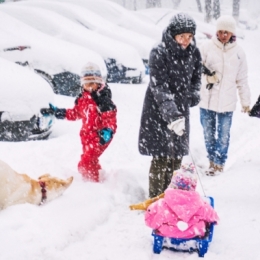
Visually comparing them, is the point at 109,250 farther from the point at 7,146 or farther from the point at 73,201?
the point at 7,146

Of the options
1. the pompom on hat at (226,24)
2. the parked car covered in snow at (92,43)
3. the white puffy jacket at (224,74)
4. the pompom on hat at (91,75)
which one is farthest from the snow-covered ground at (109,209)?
the parked car covered in snow at (92,43)

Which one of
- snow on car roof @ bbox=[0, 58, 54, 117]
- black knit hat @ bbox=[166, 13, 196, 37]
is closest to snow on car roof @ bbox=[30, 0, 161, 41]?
snow on car roof @ bbox=[0, 58, 54, 117]

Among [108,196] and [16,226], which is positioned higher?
[16,226]

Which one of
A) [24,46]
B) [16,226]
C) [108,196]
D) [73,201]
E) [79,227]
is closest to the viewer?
[16,226]

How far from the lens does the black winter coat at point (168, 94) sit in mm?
3537

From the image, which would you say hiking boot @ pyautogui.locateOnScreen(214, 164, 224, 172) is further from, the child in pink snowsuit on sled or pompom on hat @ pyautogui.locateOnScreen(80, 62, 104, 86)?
the child in pink snowsuit on sled

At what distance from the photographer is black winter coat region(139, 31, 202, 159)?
3537mm

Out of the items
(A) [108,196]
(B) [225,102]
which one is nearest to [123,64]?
(B) [225,102]

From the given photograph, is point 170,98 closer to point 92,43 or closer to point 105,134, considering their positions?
point 105,134

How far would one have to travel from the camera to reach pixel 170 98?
349 centimetres

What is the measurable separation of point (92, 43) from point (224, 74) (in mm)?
5531

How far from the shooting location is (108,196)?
4031 mm

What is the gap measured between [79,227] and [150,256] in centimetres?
63

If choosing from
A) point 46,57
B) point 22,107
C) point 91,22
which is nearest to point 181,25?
point 22,107
